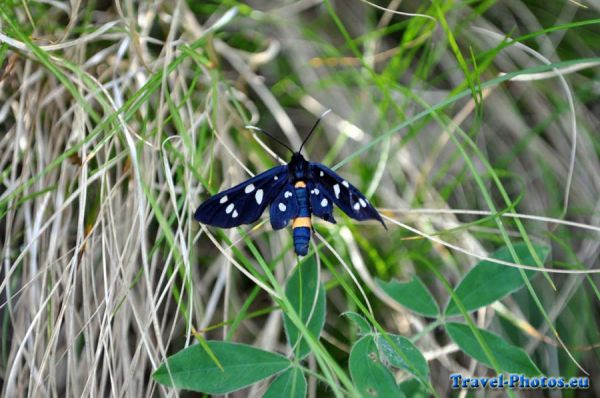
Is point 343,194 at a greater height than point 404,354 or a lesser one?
greater

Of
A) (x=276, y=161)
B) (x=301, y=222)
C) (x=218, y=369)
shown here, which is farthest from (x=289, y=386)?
(x=276, y=161)

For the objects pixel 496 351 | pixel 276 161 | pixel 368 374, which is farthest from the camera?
pixel 276 161

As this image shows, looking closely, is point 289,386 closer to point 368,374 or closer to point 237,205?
point 368,374

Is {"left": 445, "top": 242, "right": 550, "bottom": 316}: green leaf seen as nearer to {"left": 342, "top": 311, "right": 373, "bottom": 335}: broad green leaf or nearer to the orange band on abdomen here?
{"left": 342, "top": 311, "right": 373, "bottom": 335}: broad green leaf

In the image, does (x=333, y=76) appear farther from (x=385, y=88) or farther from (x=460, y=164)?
(x=460, y=164)

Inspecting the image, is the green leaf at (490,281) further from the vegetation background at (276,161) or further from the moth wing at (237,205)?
the moth wing at (237,205)

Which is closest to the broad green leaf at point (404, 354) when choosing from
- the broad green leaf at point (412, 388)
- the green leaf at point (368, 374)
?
the green leaf at point (368, 374)
